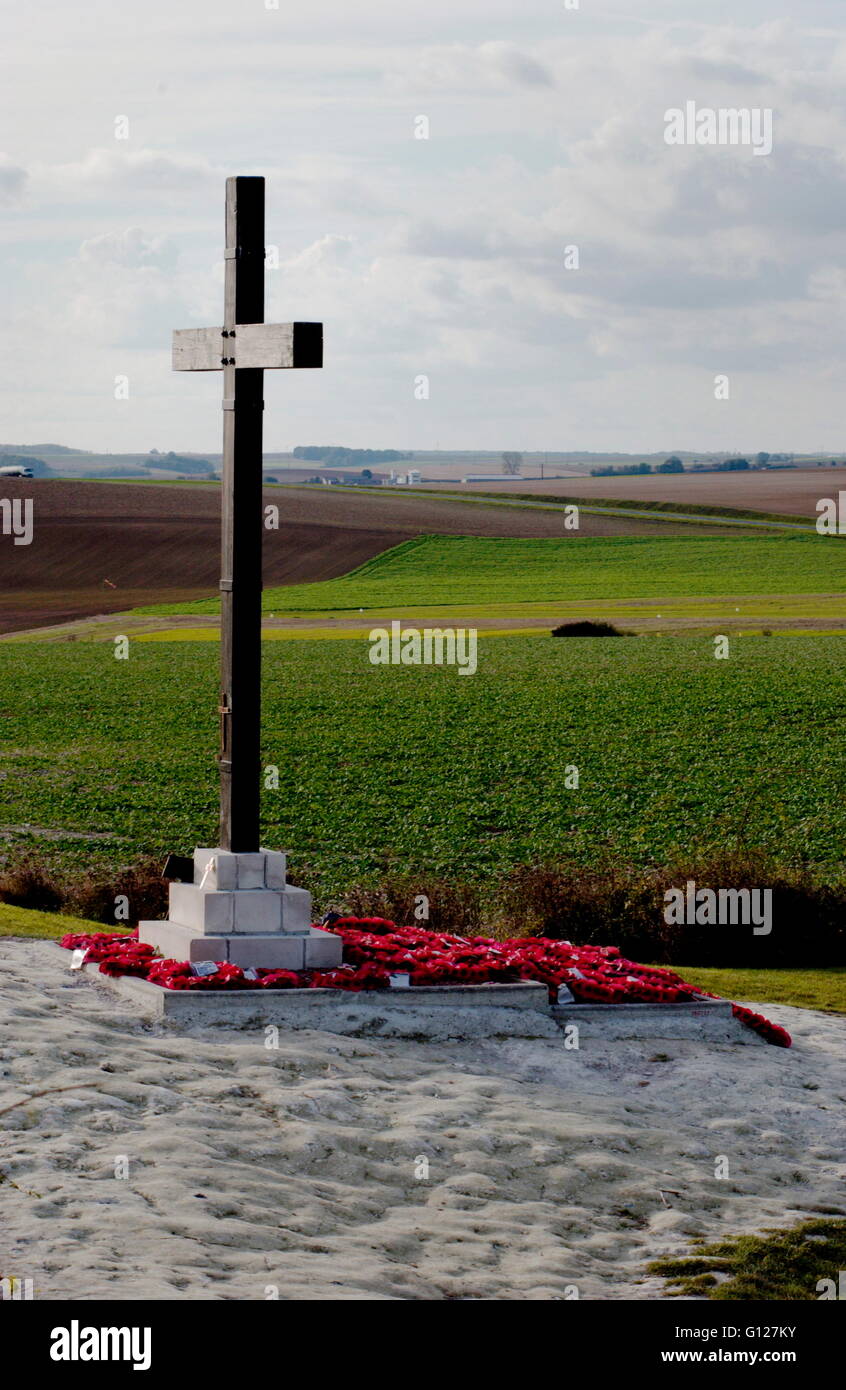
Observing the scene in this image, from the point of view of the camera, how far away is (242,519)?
12523 millimetres

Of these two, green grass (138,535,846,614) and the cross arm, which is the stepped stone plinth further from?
green grass (138,535,846,614)

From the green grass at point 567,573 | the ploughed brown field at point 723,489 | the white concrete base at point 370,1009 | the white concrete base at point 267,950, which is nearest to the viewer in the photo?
the white concrete base at point 370,1009

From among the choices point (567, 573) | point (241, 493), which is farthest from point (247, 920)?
point (567, 573)

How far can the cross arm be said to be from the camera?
11797mm

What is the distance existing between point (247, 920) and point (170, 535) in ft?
264

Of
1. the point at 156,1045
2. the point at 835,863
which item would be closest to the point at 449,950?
the point at 156,1045

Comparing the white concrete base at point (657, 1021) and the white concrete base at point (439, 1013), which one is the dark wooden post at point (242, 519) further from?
the white concrete base at point (657, 1021)

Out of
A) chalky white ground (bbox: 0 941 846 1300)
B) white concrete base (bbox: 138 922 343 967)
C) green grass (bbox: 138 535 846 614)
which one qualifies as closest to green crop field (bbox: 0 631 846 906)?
white concrete base (bbox: 138 922 343 967)

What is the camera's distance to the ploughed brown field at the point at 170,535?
253ft

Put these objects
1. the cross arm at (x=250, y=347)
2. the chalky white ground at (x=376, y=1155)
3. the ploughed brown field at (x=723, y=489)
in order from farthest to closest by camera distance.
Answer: the ploughed brown field at (x=723, y=489)
the cross arm at (x=250, y=347)
the chalky white ground at (x=376, y=1155)

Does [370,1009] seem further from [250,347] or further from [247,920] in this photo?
[250,347]

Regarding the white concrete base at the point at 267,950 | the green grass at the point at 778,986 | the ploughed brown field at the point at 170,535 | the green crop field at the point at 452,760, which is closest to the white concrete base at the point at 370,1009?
the white concrete base at the point at 267,950

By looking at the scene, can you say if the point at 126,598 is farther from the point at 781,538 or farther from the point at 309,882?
the point at 309,882

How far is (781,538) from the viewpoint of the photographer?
9238 cm
